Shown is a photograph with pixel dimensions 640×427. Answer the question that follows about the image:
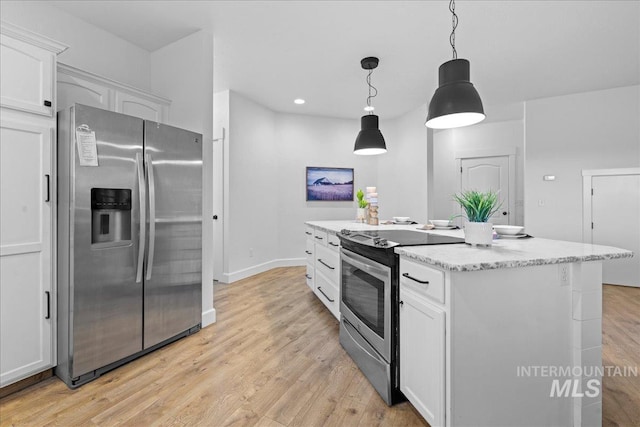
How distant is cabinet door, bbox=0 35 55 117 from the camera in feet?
5.76

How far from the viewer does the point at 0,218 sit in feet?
5.72

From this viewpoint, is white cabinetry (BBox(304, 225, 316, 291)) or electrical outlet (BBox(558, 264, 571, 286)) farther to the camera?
white cabinetry (BBox(304, 225, 316, 291))

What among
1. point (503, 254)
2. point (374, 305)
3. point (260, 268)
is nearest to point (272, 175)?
point (260, 268)

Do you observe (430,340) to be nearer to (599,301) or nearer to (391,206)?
(599,301)

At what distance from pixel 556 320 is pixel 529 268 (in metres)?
0.30

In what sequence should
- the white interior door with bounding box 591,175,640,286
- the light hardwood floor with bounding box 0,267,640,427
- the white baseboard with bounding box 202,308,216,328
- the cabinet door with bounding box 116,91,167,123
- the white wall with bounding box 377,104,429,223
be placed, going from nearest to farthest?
the light hardwood floor with bounding box 0,267,640,427 < the cabinet door with bounding box 116,91,167,123 < the white baseboard with bounding box 202,308,216,328 < the white interior door with bounding box 591,175,640,286 < the white wall with bounding box 377,104,429,223

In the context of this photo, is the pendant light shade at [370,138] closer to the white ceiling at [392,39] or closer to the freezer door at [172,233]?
the white ceiling at [392,39]

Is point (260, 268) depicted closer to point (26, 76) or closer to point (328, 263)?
point (328, 263)

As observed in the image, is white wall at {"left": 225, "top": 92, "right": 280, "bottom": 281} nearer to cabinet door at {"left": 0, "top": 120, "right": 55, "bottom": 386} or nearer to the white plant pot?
cabinet door at {"left": 0, "top": 120, "right": 55, "bottom": 386}

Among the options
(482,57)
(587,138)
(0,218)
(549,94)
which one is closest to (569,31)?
(482,57)

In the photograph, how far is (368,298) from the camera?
6.48 feet

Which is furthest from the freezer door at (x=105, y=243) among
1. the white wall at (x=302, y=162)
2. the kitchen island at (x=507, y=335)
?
the white wall at (x=302, y=162)

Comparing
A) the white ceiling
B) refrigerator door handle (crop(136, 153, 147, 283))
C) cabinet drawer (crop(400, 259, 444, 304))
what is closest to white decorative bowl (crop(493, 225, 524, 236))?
cabinet drawer (crop(400, 259, 444, 304))

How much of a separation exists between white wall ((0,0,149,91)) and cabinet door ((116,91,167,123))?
41 centimetres
